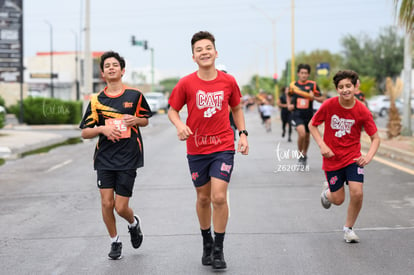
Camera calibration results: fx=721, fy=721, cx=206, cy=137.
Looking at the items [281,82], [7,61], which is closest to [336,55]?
[281,82]

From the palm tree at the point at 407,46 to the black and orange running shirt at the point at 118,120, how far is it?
27.5ft

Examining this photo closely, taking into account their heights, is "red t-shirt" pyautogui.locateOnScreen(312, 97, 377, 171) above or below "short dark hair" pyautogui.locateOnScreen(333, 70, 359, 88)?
below

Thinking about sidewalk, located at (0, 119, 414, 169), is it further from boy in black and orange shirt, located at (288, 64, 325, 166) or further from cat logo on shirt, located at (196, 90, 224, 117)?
cat logo on shirt, located at (196, 90, 224, 117)

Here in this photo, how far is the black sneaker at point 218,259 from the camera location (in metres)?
5.89

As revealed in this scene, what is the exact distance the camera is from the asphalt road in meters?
6.20

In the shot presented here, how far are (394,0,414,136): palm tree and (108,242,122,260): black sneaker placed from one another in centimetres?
878

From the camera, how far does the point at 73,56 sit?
96312mm

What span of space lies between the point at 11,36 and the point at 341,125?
91.6 feet

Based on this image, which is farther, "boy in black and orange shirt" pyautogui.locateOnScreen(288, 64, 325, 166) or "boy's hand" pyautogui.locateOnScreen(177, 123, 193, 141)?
"boy in black and orange shirt" pyautogui.locateOnScreen(288, 64, 325, 166)

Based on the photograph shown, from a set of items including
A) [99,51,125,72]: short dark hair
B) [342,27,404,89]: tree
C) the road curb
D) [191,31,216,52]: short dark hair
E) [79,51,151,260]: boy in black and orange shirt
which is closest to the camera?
[191,31,216,52]: short dark hair

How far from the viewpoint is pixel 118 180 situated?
6.33m

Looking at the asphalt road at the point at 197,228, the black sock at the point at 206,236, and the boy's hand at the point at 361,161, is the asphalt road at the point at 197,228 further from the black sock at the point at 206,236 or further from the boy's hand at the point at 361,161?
the boy's hand at the point at 361,161

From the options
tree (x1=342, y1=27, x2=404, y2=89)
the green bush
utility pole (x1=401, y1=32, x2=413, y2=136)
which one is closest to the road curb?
utility pole (x1=401, y1=32, x2=413, y2=136)

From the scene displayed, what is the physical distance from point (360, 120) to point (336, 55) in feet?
324
